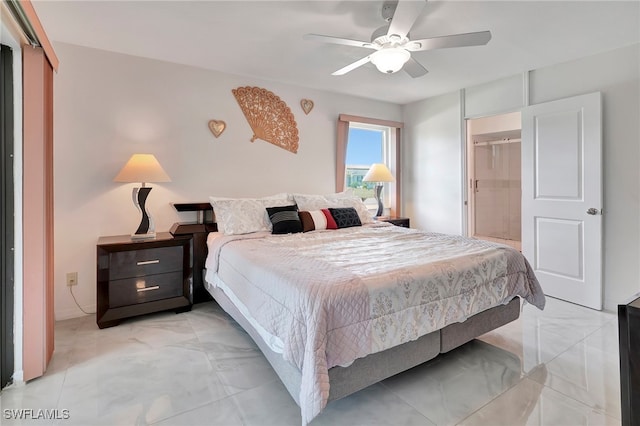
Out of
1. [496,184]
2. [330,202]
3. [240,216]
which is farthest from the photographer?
[496,184]

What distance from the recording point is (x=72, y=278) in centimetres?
289

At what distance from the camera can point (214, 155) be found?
3504 millimetres

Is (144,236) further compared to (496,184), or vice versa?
(496,184)

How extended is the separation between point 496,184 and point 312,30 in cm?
452

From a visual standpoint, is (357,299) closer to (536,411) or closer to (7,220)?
(536,411)

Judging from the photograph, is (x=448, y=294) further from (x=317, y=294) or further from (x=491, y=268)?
(x=317, y=294)

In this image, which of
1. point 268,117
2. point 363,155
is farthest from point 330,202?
point 363,155

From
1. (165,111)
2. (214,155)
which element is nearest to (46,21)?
(165,111)

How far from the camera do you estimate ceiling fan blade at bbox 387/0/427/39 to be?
5.79 feet

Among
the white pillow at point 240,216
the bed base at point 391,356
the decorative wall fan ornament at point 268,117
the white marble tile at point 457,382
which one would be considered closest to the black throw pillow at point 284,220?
the white pillow at point 240,216

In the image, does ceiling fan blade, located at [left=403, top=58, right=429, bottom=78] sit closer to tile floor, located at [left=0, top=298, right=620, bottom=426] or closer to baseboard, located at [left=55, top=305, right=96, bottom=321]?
tile floor, located at [left=0, top=298, right=620, bottom=426]

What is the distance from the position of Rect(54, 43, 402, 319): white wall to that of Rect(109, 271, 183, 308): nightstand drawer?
525mm

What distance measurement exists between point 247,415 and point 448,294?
4.14 feet

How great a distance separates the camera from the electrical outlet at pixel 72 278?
2880mm
